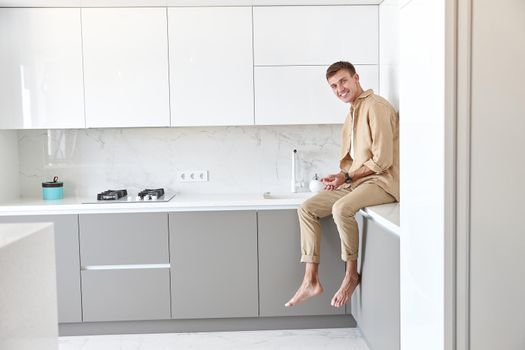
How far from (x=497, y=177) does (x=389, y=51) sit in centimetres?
Result: 219

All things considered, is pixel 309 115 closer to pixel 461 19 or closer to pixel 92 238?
pixel 92 238

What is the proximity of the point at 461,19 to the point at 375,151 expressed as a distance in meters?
1.65

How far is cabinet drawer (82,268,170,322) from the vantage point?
384 cm

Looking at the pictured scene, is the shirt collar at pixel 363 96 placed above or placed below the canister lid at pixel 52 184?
above

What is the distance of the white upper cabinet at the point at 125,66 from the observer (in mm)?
3988

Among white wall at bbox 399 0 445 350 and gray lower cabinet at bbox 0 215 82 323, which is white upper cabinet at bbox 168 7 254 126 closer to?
gray lower cabinet at bbox 0 215 82 323

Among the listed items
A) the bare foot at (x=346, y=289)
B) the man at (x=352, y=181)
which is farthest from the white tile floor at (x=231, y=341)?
the bare foot at (x=346, y=289)

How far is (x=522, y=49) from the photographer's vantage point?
5.65ft

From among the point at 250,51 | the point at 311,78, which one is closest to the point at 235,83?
the point at 250,51

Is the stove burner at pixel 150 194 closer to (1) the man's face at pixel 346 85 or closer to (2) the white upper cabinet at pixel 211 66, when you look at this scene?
(2) the white upper cabinet at pixel 211 66

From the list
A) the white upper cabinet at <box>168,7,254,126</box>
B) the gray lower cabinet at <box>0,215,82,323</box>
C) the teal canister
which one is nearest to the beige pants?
the white upper cabinet at <box>168,7,254,126</box>

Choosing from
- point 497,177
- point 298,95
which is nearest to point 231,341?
point 298,95

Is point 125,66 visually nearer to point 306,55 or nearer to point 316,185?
point 306,55

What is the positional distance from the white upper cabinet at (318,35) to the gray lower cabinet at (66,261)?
1.61m
